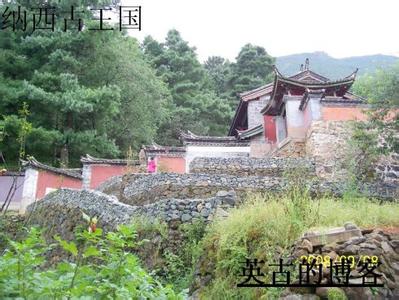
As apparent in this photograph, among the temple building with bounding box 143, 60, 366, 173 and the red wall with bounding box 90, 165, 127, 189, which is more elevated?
the temple building with bounding box 143, 60, 366, 173

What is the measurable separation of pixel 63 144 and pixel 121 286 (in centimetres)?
2146

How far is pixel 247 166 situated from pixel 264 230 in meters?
8.51

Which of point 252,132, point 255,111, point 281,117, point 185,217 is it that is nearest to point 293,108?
point 281,117

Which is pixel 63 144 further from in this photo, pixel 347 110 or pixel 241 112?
pixel 347 110

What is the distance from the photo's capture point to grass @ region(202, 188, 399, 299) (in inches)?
241

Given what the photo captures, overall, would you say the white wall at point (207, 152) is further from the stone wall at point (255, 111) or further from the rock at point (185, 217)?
the rock at point (185, 217)

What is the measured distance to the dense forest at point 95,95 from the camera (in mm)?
22672

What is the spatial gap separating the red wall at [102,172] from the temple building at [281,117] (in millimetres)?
1681

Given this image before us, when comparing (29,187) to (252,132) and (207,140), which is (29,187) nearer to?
(207,140)

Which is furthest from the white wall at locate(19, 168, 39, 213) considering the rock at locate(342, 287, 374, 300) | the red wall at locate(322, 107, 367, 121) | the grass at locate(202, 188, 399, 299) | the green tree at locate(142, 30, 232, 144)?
the rock at locate(342, 287, 374, 300)

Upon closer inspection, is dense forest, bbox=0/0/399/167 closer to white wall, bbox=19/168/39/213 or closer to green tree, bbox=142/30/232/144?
green tree, bbox=142/30/232/144

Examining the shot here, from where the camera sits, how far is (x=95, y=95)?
22.3 metres

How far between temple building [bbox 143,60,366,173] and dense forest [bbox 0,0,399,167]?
293cm

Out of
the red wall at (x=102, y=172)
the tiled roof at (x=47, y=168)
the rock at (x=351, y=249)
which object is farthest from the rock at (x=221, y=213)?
the red wall at (x=102, y=172)
